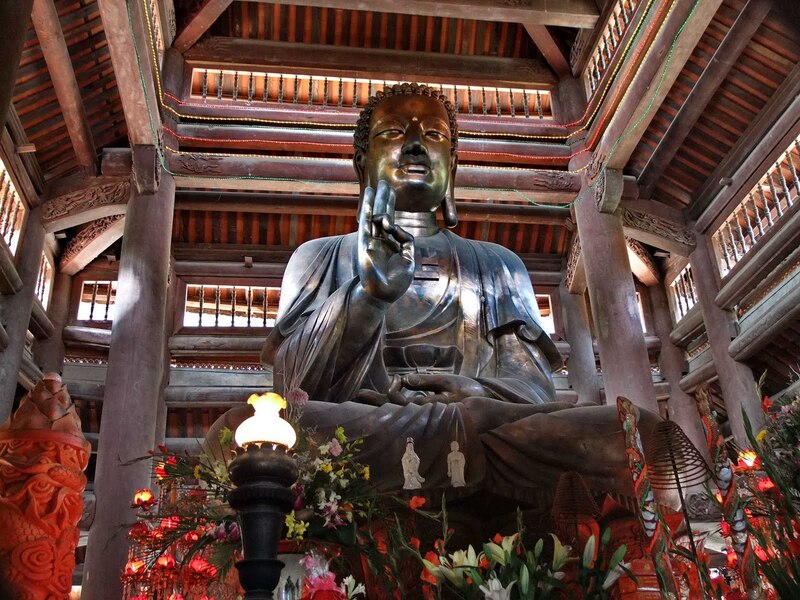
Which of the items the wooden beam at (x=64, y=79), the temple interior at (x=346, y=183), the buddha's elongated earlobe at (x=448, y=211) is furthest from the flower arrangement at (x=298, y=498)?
the wooden beam at (x=64, y=79)

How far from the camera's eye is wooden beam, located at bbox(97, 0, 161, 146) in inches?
228

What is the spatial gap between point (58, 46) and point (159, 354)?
256cm

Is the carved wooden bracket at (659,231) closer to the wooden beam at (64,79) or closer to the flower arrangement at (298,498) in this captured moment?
the wooden beam at (64,79)

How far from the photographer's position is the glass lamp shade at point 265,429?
4.82 feet

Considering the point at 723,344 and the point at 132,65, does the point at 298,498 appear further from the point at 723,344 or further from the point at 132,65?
the point at 723,344

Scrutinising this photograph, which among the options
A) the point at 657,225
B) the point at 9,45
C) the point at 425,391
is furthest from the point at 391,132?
the point at 657,225

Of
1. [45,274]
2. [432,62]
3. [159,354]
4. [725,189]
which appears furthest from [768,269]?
[45,274]

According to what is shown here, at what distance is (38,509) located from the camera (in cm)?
222

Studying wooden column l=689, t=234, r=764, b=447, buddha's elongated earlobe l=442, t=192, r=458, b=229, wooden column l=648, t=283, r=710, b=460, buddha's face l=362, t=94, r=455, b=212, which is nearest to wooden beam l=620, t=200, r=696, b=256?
wooden column l=689, t=234, r=764, b=447

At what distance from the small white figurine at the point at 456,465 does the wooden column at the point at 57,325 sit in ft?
24.3

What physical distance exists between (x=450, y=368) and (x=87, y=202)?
18.9 ft

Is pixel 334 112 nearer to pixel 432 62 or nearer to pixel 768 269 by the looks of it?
pixel 432 62

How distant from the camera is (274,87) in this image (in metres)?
8.73

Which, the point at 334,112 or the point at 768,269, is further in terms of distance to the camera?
the point at 334,112
